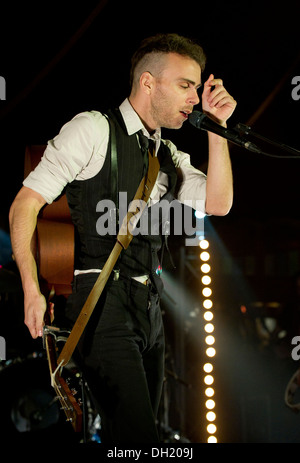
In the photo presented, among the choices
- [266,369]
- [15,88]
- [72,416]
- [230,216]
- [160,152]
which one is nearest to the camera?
[72,416]

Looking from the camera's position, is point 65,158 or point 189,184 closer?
point 65,158

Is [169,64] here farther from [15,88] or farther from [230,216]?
[230,216]

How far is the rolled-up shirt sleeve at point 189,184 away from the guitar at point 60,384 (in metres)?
0.88

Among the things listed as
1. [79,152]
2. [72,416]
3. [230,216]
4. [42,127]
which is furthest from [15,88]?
[230,216]

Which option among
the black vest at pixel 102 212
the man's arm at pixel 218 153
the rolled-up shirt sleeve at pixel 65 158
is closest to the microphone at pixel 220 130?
the man's arm at pixel 218 153

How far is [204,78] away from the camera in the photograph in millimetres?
3953

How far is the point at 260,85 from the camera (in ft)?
14.9

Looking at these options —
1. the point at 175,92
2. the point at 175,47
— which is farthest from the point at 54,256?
the point at 175,47

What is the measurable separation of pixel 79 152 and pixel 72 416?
0.96 meters

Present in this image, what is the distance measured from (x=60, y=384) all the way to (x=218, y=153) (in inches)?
46.6

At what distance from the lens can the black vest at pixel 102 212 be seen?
1915 millimetres

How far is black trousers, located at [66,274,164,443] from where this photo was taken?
1691 mm

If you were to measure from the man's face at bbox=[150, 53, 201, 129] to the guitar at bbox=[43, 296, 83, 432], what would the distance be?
1.01m

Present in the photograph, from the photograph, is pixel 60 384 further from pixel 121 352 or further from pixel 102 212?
pixel 102 212
